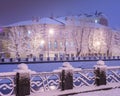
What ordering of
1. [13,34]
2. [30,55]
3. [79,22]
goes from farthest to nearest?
[79,22] < [13,34] < [30,55]

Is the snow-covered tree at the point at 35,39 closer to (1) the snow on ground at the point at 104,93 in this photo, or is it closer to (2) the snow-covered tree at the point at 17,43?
(2) the snow-covered tree at the point at 17,43

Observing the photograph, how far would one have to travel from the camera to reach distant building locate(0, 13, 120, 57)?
64312 mm

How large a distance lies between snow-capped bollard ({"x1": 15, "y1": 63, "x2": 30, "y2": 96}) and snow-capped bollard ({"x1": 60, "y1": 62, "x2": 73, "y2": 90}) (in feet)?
6.34

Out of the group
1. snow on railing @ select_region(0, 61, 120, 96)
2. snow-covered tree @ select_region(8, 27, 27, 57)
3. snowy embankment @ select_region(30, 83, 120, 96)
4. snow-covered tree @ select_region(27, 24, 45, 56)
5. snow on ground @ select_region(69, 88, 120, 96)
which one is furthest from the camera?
snow-covered tree @ select_region(27, 24, 45, 56)

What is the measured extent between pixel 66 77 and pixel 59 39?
202ft

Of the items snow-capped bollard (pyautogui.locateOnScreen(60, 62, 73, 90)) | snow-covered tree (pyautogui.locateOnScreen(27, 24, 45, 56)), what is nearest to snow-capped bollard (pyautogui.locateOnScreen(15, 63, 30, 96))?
snow-capped bollard (pyautogui.locateOnScreen(60, 62, 73, 90))

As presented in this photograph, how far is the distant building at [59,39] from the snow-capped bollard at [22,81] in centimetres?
4943

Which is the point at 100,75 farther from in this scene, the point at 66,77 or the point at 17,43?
the point at 17,43

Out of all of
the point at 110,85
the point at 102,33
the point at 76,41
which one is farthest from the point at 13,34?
the point at 110,85

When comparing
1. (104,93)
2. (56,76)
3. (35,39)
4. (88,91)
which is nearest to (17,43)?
(35,39)

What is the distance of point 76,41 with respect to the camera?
216 feet

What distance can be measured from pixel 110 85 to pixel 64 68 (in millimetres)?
2983

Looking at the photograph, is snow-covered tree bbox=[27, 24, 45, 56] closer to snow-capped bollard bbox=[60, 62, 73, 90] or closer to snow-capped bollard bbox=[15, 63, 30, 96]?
snow-capped bollard bbox=[60, 62, 73, 90]

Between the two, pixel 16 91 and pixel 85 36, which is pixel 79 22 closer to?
pixel 85 36
